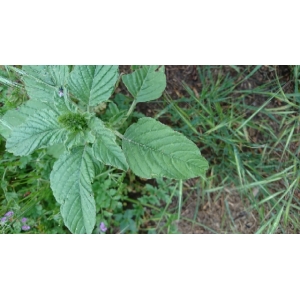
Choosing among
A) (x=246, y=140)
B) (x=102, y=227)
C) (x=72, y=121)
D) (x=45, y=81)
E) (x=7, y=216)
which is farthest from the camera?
(x=246, y=140)

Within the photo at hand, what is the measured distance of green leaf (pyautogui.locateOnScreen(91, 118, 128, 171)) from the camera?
97 cm

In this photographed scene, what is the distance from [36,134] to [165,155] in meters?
0.35

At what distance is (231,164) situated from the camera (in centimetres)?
155

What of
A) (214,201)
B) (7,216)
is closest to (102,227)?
(7,216)

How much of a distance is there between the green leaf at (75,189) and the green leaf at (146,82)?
292 millimetres

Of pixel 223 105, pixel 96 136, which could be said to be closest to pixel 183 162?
pixel 96 136

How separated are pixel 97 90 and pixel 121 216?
2.10ft

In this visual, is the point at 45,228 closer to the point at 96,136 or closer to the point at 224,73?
the point at 96,136

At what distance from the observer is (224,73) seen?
5.02 ft

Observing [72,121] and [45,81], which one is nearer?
[72,121]

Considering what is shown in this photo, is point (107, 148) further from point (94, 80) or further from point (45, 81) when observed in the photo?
point (45, 81)

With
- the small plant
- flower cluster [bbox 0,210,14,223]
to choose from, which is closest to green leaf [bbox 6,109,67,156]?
the small plant

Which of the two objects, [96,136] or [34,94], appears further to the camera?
[34,94]

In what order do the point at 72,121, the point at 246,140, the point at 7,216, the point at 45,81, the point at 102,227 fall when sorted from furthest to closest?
the point at 246,140, the point at 102,227, the point at 7,216, the point at 45,81, the point at 72,121
